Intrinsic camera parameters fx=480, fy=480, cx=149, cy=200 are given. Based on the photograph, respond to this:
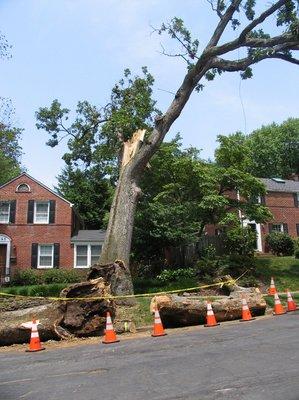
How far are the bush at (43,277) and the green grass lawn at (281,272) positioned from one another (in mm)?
11903

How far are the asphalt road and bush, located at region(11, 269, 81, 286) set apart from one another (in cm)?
2049

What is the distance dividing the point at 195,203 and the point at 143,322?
11.9 meters

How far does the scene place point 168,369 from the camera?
717 centimetres

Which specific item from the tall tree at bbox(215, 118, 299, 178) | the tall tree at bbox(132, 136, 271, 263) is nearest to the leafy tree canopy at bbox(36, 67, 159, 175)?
the tall tree at bbox(132, 136, 271, 263)

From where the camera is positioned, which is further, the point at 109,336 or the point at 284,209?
the point at 284,209

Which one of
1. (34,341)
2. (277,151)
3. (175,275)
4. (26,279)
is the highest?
(277,151)

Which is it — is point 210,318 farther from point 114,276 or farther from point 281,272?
point 281,272

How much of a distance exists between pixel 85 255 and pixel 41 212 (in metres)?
4.36

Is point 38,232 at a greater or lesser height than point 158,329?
greater

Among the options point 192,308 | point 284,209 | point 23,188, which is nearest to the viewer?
point 192,308

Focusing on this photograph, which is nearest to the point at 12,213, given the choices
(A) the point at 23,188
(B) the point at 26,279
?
(A) the point at 23,188

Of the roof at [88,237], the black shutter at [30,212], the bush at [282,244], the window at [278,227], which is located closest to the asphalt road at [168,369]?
the roof at [88,237]

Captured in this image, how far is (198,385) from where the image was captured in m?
6.06

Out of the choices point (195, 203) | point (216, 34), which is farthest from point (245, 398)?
point (195, 203)
